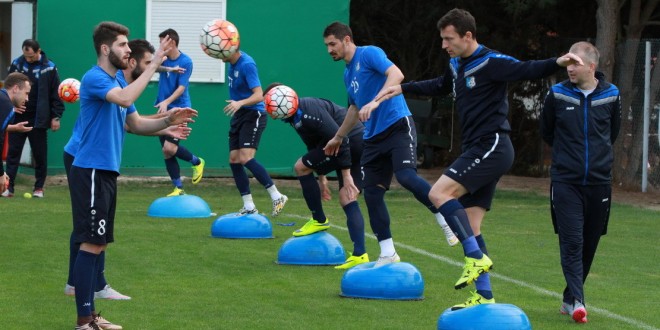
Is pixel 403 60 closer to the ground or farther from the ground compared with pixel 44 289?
farther from the ground

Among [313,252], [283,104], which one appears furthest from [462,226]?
[283,104]

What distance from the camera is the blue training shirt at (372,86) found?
9773 mm

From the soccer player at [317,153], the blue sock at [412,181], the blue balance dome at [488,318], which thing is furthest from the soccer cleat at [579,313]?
the soccer player at [317,153]

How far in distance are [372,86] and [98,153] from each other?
3202 mm

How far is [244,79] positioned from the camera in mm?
13914

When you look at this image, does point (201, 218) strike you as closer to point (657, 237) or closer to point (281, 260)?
point (281, 260)

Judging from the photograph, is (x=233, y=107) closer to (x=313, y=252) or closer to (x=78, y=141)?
(x=313, y=252)

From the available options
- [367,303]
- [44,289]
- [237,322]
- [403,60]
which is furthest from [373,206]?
[403,60]

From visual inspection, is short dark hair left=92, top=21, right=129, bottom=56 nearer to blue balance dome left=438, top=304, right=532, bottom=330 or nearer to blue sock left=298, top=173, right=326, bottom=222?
blue balance dome left=438, top=304, right=532, bottom=330

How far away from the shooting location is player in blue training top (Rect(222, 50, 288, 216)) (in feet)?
45.4

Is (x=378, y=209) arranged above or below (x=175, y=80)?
below

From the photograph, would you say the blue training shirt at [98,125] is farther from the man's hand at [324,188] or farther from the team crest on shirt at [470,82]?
the man's hand at [324,188]

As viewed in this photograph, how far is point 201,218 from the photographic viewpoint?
14.9 meters

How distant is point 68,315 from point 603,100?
4.19 m
